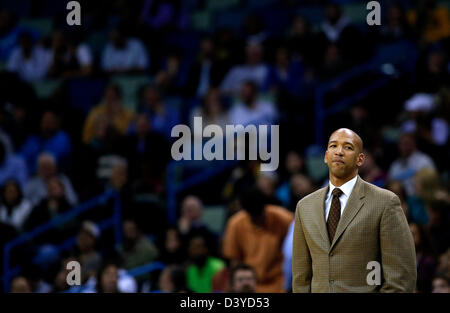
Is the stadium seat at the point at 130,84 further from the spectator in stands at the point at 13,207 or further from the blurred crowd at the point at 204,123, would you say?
the spectator in stands at the point at 13,207

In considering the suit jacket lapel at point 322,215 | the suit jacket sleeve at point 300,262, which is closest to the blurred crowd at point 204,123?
the suit jacket sleeve at point 300,262

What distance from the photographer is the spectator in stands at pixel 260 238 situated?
7.40m

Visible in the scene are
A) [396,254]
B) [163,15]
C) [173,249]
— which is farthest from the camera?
[163,15]

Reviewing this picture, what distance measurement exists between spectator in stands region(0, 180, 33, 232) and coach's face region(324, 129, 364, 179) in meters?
5.84

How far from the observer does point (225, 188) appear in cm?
959

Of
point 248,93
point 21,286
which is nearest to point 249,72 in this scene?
point 248,93

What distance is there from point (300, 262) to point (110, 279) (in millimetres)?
3193

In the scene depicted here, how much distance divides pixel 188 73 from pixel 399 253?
759cm

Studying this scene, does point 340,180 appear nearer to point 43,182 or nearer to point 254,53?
point 43,182

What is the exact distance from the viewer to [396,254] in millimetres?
4105

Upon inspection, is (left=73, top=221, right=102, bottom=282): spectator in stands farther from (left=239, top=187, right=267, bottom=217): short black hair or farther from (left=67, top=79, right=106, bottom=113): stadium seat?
(left=67, top=79, right=106, bottom=113): stadium seat
